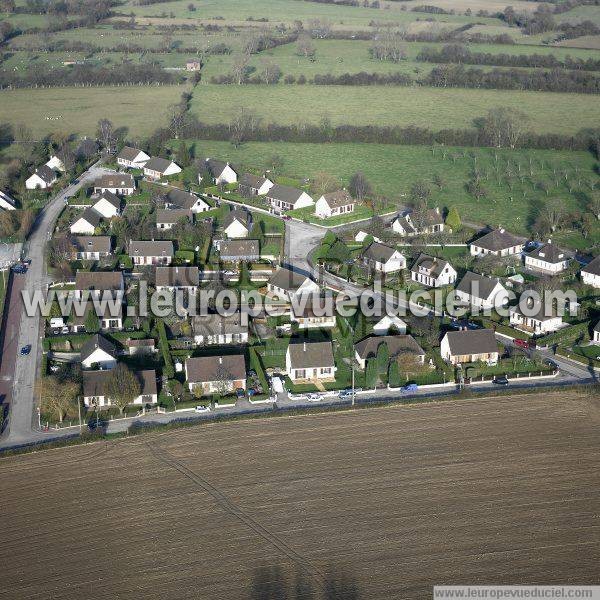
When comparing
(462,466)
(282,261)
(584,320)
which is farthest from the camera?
(282,261)

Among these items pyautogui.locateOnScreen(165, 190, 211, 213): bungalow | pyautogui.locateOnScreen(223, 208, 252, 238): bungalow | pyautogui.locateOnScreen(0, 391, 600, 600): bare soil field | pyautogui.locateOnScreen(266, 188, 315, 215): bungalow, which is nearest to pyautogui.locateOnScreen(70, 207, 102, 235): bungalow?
pyautogui.locateOnScreen(165, 190, 211, 213): bungalow

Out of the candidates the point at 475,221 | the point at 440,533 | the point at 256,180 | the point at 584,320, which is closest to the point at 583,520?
the point at 440,533

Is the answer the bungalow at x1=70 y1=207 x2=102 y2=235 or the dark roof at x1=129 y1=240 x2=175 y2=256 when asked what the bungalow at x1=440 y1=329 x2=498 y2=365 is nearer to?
the dark roof at x1=129 y1=240 x2=175 y2=256

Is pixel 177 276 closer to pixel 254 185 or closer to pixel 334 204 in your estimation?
pixel 334 204

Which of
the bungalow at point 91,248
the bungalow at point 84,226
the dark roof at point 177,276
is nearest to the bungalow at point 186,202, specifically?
the bungalow at point 84,226

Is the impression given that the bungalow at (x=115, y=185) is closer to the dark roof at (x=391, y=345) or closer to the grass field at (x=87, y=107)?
the grass field at (x=87, y=107)

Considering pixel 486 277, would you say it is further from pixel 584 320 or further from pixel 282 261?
pixel 282 261
